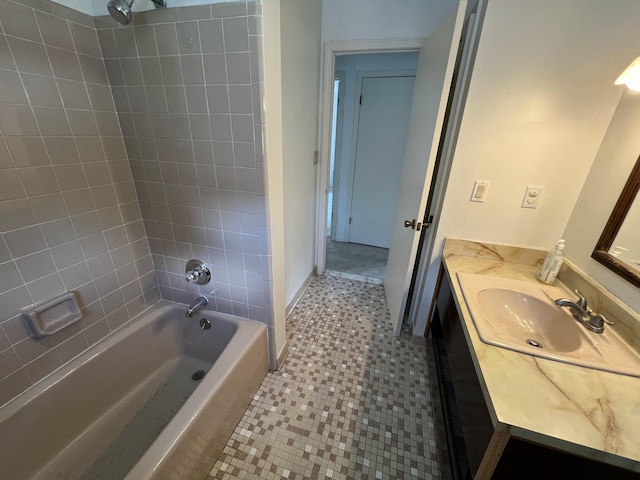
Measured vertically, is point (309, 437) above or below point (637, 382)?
below

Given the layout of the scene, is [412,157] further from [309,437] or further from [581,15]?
[309,437]

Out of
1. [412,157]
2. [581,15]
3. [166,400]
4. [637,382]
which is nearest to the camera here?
[637,382]

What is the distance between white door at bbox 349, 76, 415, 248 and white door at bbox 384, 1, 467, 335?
954 millimetres

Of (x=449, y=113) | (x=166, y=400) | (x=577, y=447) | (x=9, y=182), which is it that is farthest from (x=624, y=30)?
(x=166, y=400)

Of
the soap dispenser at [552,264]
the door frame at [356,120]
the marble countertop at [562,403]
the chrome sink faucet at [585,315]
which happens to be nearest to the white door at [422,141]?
the soap dispenser at [552,264]

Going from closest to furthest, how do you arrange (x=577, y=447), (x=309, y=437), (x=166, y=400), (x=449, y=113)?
(x=577, y=447), (x=309, y=437), (x=166, y=400), (x=449, y=113)

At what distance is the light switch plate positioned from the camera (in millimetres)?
1281

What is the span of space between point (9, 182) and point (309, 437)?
1.59 metres

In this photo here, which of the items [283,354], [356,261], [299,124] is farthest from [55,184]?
[356,261]

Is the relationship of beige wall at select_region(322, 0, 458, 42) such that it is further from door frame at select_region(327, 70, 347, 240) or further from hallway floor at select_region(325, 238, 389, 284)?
hallway floor at select_region(325, 238, 389, 284)

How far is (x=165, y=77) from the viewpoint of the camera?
1051 mm

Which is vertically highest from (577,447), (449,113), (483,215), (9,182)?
(449,113)

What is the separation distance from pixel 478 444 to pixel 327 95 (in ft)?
7.17

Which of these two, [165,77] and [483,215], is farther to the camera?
[483,215]
